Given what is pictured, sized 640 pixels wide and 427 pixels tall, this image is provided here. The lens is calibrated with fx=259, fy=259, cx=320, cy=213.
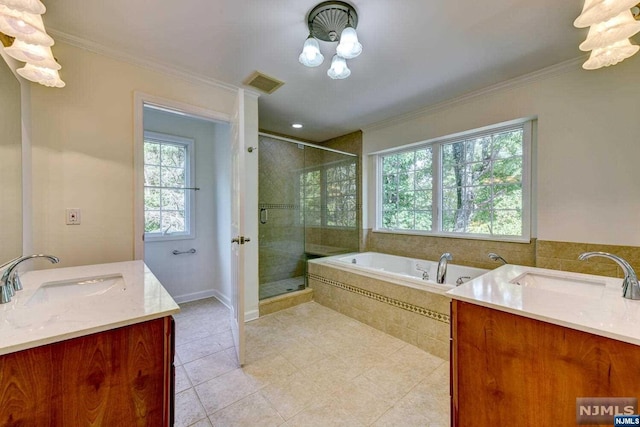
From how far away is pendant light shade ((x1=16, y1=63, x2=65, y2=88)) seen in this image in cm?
137

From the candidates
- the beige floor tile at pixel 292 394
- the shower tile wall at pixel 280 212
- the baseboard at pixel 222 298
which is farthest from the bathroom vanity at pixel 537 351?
the baseboard at pixel 222 298

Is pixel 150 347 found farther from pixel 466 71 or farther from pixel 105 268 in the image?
pixel 466 71

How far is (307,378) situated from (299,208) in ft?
7.28

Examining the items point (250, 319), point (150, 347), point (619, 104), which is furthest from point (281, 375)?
point (619, 104)

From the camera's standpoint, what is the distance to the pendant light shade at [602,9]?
993 mm

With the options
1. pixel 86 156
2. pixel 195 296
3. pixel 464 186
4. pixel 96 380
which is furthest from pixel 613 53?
pixel 195 296

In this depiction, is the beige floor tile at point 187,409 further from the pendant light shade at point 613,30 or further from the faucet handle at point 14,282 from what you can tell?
the pendant light shade at point 613,30

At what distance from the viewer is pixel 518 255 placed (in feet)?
8.05

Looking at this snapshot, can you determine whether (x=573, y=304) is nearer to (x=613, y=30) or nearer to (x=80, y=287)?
(x=613, y=30)

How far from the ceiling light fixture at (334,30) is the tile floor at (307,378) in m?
2.12

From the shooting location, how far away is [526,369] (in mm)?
1011

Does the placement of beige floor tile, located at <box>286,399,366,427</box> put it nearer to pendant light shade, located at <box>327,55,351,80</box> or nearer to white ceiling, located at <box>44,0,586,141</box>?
pendant light shade, located at <box>327,55,351,80</box>

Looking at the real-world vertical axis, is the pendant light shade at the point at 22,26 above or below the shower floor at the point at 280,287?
above

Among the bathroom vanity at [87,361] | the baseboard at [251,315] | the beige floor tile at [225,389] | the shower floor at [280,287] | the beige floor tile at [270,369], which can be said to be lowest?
the beige floor tile at [225,389]
